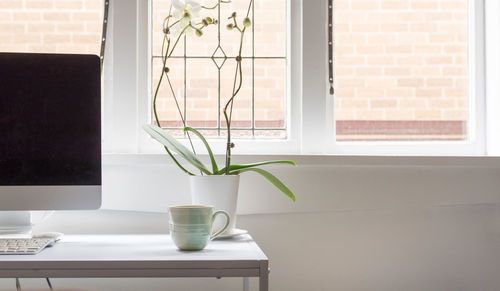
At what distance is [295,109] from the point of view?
216 cm

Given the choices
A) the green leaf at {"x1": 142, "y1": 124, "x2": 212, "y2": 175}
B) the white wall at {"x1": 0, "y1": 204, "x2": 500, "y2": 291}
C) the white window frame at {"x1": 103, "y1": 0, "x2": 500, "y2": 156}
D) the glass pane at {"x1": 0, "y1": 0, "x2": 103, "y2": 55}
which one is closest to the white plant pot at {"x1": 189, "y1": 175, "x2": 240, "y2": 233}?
the green leaf at {"x1": 142, "y1": 124, "x2": 212, "y2": 175}

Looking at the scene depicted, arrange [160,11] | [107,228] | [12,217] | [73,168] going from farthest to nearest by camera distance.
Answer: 1. [160,11]
2. [107,228]
3. [12,217]
4. [73,168]

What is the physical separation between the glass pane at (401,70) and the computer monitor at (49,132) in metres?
0.95

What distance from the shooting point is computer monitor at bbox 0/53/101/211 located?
1.58 m

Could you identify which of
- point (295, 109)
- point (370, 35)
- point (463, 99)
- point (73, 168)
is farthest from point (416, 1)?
point (73, 168)

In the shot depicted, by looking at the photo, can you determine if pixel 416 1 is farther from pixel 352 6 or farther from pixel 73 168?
pixel 73 168

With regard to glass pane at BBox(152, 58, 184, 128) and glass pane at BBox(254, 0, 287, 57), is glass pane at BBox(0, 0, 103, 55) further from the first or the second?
glass pane at BBox(254, 0, 287, 57)

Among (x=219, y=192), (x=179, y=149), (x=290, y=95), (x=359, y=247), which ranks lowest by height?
(x=359, y=247)

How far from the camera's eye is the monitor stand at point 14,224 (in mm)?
1692

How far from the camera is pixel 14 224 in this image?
1712 mm

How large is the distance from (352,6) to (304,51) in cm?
27

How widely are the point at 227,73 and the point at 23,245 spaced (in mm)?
1010

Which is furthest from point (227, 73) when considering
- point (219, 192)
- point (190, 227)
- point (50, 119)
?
point (190, 227)

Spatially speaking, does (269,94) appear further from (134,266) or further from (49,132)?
(134,266)
